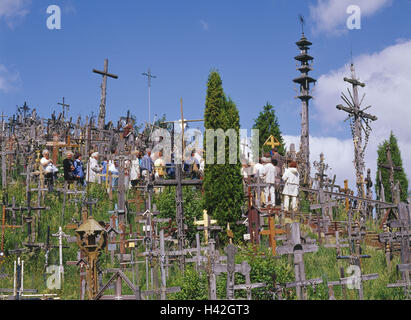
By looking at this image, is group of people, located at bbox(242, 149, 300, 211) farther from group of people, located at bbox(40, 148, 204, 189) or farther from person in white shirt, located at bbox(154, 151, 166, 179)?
person in white shirt, located at bbox(154, 151, 166, 179)

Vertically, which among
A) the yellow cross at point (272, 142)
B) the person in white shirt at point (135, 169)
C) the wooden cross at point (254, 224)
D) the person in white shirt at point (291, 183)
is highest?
the yellow cross at point (272, 142)

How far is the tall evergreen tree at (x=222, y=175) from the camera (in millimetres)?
17875

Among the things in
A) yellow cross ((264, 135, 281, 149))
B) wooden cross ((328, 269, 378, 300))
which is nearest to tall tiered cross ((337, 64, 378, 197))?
yellow cross ((264, 135, 281, 149))

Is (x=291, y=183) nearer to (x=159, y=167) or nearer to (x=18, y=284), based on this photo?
(x=159, y=167)

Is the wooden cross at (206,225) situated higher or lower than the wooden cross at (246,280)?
higher

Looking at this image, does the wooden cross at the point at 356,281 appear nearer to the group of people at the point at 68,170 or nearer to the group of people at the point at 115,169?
the group of people at the point at 115,169

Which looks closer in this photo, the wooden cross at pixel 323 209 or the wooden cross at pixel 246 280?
the wooden cross at pixel 246 280

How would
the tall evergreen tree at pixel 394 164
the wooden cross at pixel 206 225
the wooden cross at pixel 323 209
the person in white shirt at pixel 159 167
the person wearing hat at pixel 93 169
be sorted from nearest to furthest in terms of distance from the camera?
the wooden cross at pixel 206 225 < the wooden cross at pixel 323 209 < the person wearing hat at pixel 93 169 < the person in white shirt at pixel 159 167 < the tall evergreen tree at pixel 394 164

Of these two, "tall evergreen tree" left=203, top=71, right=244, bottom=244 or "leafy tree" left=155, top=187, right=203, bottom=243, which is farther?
"tall evergreen tree" left=203, top=71, right=244, bottom=244

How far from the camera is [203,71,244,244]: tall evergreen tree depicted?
58.6 ft

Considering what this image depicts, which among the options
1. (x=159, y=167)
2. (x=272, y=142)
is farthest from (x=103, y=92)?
(x=272, y=142)

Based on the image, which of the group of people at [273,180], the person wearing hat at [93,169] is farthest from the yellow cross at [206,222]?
the person wearing hat at [93,169]

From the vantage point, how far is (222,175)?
1831 cm
